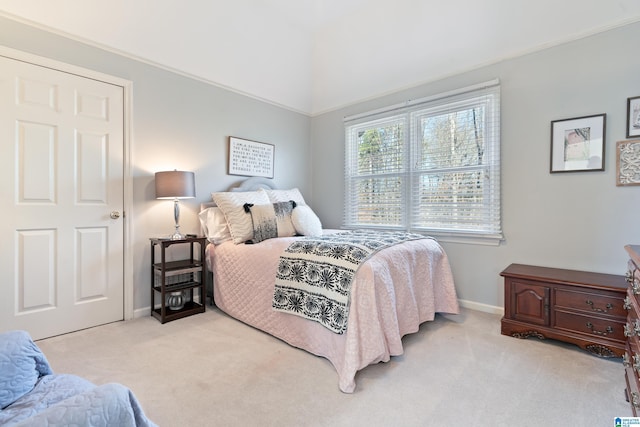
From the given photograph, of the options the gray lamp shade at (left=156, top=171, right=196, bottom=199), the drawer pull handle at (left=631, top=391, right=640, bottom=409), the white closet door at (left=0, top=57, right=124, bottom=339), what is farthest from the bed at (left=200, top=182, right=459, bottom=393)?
the drawer pull handle at (left=631, top=391, right=640, bottom=409)

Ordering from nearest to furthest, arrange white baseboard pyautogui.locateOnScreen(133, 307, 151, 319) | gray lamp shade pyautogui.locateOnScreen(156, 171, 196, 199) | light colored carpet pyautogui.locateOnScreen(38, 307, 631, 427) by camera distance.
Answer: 1. light colored carpet pyautogui.locateOnScreen(38, 307, 631, 427)
2. gray lamp shade pyautogui.locateOnScreen(156, 171, 196, 199)
3. white baseboard pyautogui.locateOnScreen(133, 307, 151, 319)

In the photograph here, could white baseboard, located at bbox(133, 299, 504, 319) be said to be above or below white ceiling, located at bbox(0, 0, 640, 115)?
below

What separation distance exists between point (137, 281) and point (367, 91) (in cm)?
333

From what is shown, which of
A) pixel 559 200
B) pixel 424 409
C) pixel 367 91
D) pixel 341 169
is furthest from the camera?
pixel 341 169

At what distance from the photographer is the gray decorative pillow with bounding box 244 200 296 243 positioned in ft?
9.03

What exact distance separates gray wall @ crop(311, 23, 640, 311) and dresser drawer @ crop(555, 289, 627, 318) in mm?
468

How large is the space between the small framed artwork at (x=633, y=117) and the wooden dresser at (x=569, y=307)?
1075mm

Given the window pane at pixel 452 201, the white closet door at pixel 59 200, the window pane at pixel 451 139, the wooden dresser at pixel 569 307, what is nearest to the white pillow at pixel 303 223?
the window pane at pixel 452 201

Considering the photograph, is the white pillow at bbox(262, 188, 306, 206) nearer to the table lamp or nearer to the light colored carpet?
the table lamp

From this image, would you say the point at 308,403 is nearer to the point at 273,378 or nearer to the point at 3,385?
the point at 273,378

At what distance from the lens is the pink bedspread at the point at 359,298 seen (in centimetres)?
169

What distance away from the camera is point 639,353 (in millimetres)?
1223

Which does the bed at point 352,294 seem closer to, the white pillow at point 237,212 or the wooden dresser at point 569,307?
the white pillow at point 237,212

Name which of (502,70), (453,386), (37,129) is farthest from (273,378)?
(502,70)
